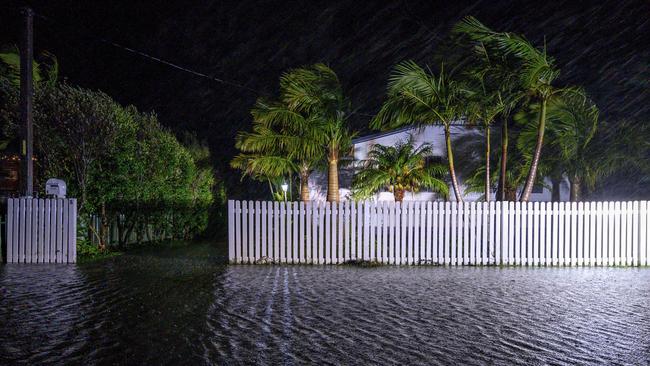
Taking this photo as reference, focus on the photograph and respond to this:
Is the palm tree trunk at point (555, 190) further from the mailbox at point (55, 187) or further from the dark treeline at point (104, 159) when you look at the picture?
the mailbox at point (55, 187)

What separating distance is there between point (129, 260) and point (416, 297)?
753 cm

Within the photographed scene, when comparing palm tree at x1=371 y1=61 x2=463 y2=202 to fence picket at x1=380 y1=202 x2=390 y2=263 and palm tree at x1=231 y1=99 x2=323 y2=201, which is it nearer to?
fence picket at x1=380 y1=202 x2=390 y2=263

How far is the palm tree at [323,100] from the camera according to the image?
17.5 meters

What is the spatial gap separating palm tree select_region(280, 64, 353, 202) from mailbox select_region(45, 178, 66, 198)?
6869mm

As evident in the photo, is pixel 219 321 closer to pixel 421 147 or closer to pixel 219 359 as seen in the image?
pixel 219 359

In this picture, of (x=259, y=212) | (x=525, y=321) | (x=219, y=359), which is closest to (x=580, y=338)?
(x=525, y=321)

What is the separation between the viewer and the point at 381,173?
1945 centimetres

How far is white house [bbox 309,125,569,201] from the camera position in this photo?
21438 millimetres

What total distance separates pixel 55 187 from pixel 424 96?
28.8ft

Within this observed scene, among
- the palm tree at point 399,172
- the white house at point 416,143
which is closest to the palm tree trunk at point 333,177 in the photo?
the palm tree at point 399,172

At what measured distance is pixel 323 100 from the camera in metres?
17.8

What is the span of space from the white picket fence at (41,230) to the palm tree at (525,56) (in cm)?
980

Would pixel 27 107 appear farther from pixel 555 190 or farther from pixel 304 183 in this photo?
pixel 555 190

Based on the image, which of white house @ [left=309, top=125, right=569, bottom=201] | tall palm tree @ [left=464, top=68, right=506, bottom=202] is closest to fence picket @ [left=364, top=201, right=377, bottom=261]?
tall palm tree @ [left=464, top=68, right=506, bottom=202]
